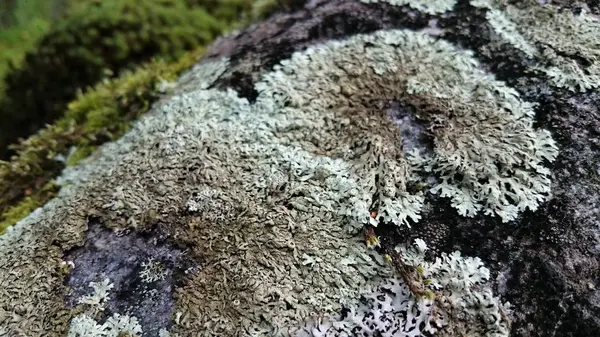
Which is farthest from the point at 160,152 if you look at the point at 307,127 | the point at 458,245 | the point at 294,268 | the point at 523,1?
the point at 523,1

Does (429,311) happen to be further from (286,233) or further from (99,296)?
(99,296)

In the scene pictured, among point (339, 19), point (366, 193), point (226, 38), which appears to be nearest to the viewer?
point (366, 193)

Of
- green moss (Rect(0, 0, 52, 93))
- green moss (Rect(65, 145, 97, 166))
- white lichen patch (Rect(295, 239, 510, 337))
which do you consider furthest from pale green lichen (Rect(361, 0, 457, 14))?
green moss (Rect(0, 0, 52, 93))

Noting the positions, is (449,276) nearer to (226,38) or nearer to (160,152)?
(160,152)

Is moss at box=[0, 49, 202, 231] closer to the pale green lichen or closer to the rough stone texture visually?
→ the rough stone texture

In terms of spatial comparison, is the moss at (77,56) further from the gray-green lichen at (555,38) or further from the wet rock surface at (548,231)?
the gray-green lichen at (555,38)

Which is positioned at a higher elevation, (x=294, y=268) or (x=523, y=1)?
(x=523, y=1)

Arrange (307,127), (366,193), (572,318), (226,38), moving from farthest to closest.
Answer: (226,38) < (307,127) < (366,193) < (572,318)
